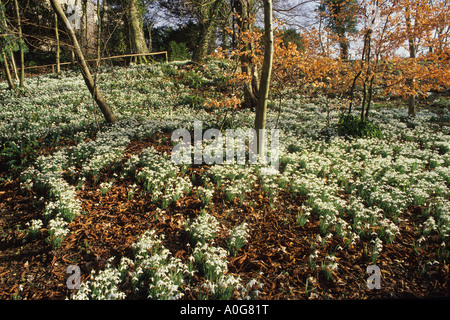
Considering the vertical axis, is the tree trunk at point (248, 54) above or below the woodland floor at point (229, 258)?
above

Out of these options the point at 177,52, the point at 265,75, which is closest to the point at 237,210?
the point at 265,75

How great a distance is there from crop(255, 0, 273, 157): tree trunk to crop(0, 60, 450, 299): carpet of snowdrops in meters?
0.76

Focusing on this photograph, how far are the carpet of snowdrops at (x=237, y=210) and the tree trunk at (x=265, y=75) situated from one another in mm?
763

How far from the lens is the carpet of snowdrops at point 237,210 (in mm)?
3150

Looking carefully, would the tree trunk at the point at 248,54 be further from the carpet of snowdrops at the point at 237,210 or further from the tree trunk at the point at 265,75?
the carpet of snowdrops at the point at 237,210

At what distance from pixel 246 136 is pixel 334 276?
4800mm

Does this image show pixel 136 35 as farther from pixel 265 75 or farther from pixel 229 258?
pixel 229 258

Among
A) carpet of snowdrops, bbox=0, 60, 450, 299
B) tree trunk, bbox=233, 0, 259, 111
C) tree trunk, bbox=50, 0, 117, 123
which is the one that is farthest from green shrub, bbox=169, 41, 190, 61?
carpet of snowdrops, bbox=0, 60, 450, 299

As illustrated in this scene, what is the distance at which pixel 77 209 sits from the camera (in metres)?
4.22

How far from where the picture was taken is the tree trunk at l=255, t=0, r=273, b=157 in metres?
4.79

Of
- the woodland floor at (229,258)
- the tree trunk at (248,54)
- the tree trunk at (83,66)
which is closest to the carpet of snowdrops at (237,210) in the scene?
the woodland floor at (229,258)

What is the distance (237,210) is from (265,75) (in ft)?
9.23

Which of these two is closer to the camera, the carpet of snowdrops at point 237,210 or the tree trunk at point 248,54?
the carpet of snowdrops at point 237,210
